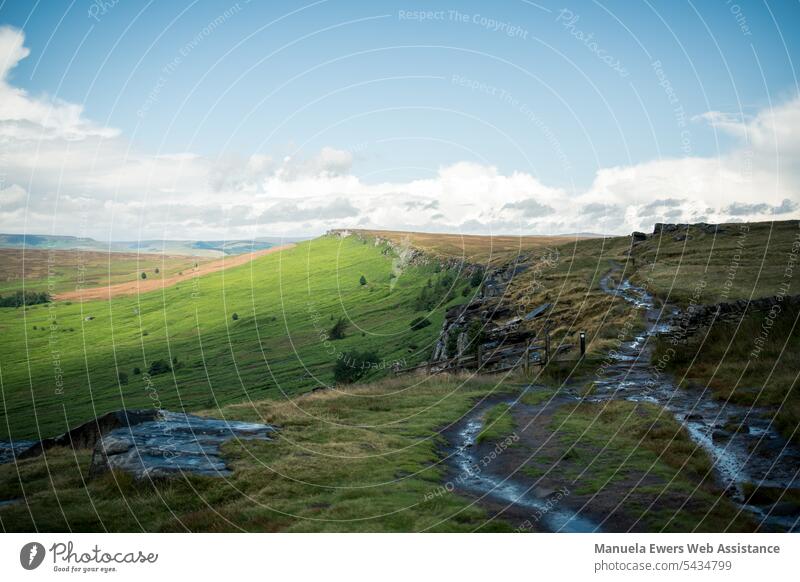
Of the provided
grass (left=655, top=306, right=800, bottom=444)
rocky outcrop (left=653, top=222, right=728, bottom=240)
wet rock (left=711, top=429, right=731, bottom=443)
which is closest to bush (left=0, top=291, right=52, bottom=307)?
rocky outcrop (left=653, top=222, right=728, bottom=240)

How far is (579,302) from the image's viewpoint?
5372 cm

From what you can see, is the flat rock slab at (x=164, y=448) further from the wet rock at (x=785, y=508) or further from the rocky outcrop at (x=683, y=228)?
the rocky outcrop at (x=683, y=228)

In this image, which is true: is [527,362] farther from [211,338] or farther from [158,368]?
[211,338]

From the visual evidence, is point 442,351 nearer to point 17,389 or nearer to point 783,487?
point 783,487

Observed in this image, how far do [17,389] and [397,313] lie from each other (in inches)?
3200

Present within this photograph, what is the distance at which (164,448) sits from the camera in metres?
19.3

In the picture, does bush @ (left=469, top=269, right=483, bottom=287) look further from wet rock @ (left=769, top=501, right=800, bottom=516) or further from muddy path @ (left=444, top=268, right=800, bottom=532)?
wet rock @ (left=769, top=501, right=800, bottom=516)

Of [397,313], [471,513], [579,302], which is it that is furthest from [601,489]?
[397,313]

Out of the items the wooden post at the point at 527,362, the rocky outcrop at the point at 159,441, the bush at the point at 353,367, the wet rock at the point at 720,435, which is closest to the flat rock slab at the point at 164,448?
the rocky outcrop at the point at 159,441

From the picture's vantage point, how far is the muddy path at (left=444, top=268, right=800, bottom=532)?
1609 centimetres

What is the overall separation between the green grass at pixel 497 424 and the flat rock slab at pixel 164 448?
8669 millimetres

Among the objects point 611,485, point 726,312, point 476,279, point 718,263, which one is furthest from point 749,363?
point 476,279

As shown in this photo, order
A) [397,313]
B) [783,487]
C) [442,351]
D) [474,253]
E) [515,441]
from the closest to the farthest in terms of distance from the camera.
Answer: [783,487] → [515,441] → [442,351] → [397,313] → [474,253]

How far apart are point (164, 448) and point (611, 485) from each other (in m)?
13.8
